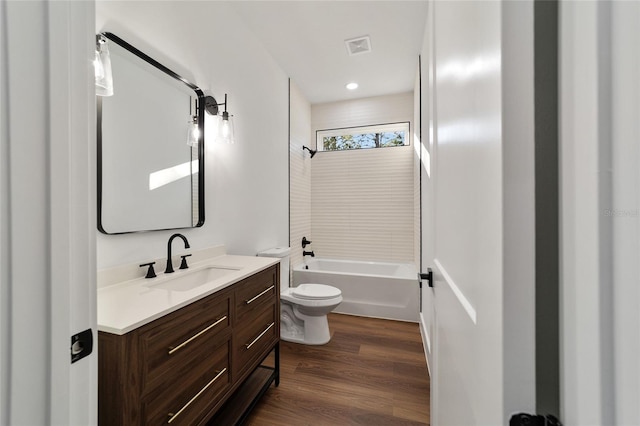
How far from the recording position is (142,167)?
1.39 metres

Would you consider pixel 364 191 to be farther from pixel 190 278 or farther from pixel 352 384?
pixel 190 278

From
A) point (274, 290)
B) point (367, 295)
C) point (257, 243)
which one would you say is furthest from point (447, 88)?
point (367, 295)

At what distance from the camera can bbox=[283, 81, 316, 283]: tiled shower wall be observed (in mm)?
3203

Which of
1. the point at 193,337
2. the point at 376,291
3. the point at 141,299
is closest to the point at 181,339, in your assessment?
the point at 193,337

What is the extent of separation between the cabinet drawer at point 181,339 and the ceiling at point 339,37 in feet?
7.15

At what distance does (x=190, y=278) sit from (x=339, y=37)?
232 centimetres

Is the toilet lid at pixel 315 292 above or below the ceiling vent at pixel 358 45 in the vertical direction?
below

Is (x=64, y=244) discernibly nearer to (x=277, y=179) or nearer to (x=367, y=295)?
(x=277, y=179)

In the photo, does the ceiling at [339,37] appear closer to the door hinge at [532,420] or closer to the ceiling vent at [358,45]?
the ceiling vent at [358,45]

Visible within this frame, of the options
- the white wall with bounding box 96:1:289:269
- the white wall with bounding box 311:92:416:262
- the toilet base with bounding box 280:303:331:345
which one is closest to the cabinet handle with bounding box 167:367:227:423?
the white wall with bounding box 96:1:289:269

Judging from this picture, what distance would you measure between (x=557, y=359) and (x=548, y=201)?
211 millimetres

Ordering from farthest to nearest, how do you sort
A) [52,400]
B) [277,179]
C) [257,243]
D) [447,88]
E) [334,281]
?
[334,281] < [277,179] < [257,243] < [447,88] < [52,400]

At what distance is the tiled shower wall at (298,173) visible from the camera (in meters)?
3.20

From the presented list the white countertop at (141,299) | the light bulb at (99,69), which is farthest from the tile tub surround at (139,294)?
the light bulb at (99,69)
